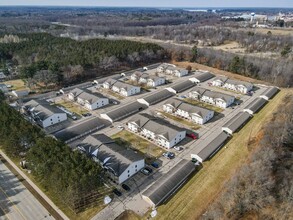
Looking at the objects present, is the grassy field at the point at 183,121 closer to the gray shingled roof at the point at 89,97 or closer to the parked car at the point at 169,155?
the parked car at the point at 169,155

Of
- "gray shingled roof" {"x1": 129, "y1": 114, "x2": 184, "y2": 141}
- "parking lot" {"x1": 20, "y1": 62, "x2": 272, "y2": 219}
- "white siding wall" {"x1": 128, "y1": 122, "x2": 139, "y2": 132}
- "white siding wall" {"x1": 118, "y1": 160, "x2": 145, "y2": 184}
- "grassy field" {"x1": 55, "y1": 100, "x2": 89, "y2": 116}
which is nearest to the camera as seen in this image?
"parking lot" {"x1": 20, "y1": 62, "x2": 272, "y2": 219}

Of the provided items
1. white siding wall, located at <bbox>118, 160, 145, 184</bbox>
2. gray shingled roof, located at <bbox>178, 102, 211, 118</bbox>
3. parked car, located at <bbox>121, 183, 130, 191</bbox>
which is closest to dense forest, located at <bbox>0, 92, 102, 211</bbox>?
parked car, located at <bbox>121, 183, 130, 191</bbox>

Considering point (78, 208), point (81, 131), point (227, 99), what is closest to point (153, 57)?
point (227, 99)

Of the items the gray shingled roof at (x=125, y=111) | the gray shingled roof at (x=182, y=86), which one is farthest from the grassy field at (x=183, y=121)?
the gray shingled roof at (x=182, y=86)

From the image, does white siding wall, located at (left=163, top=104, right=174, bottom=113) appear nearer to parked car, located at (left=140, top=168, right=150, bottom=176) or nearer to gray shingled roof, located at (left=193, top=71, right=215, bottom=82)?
parked car, located at (left=140, top=168, right=150, bottom=176)

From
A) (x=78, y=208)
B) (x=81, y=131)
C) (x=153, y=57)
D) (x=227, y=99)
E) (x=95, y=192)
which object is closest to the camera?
(x=78, y=208)

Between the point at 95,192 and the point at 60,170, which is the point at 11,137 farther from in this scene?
the point at 95,192

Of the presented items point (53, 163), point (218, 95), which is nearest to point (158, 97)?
point (218, 95)
